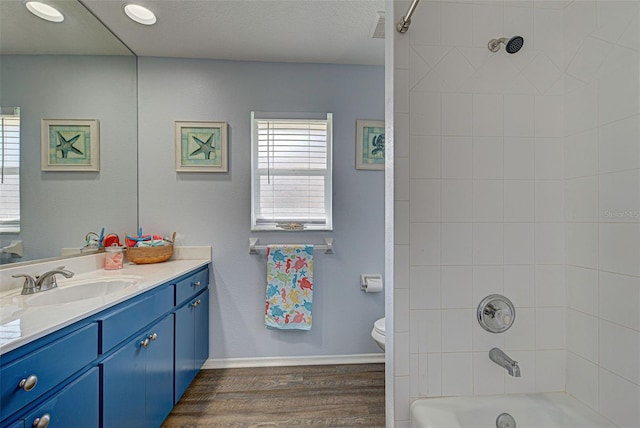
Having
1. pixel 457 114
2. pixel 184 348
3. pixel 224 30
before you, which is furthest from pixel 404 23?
pixel 184 348

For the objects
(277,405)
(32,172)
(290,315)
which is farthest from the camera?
(290,315)

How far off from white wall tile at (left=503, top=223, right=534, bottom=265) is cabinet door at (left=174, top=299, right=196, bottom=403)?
1.70 m

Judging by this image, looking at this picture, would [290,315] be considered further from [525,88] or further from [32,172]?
[525,88]

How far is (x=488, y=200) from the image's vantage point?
1063 millimetres

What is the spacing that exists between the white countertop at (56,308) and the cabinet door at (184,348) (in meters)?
0.28

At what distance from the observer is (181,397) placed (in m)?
1.75

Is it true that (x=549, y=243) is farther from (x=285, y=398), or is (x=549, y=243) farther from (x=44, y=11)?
(x=44, y=11)

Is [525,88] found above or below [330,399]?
above

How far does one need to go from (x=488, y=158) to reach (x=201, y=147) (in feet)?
6.26

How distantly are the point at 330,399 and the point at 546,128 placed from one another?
182 cm

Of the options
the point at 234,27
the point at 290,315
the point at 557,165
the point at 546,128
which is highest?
the point at 234,27

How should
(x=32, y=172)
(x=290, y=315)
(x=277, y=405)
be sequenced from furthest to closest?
(x=290, y=315), (x=277, y=405), (x=32, y=172)

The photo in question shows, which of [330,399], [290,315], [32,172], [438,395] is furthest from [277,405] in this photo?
[32,172]

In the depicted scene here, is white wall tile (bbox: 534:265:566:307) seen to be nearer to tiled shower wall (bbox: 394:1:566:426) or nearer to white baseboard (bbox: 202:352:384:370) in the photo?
tiled shower wall (bbox: 394:1:566:426)
